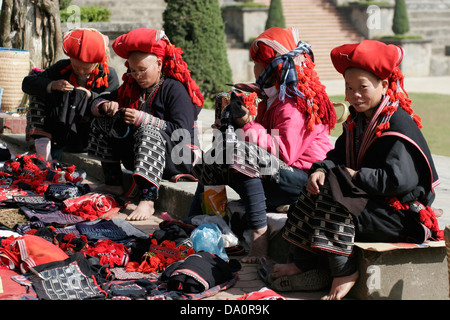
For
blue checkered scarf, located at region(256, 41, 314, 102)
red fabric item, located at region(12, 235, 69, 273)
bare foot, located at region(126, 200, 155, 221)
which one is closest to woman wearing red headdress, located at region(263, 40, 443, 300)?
blue checkered scarf, located at region(256, 41, 314, 102)

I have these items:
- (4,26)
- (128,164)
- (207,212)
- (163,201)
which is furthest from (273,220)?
(4,26)

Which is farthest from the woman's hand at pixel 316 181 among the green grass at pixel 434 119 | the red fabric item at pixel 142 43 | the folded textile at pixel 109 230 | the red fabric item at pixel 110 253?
the green grass at pixel 434 119

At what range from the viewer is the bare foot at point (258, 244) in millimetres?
4195

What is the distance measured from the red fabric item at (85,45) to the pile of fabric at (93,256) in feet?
4.25

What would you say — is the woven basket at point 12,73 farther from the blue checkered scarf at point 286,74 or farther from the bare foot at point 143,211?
the blue checkered scarf at point 286,74

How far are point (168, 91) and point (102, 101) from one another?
0.65 m

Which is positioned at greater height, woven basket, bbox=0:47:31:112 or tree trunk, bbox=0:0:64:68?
tree trunk, bbox=0:0:64:68

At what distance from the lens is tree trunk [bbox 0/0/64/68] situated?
9828 mm

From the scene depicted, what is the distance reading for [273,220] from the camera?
425cm

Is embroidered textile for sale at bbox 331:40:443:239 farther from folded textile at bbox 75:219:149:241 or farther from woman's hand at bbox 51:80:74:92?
woman's hand at bbox 51:80:74:92

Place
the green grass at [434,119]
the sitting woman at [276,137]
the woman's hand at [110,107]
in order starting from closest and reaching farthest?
1. the sitting woman at [276,137]
2. the woman's hand at [110,107]
3. the green grass at [434,119]

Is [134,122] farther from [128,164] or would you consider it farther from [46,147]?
[46,147]

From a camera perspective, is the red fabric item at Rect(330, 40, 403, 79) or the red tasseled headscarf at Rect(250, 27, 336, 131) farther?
the red tasseled headscarf at Rect(250, 27, 336, 131)

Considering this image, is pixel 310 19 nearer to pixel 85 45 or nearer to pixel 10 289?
pixel 85 45
